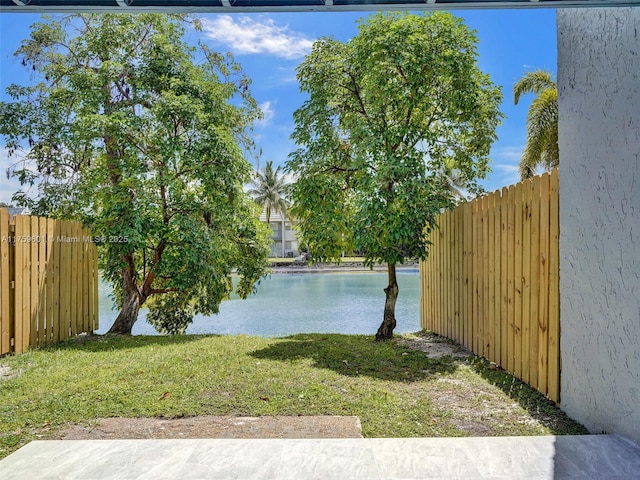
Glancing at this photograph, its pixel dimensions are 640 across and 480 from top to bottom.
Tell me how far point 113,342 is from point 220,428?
13.3 ft

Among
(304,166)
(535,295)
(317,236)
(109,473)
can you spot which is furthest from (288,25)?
(109,473)

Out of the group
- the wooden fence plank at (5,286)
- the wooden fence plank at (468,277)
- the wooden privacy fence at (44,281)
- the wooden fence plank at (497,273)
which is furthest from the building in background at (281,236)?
the wooden fence plank at (497,273)

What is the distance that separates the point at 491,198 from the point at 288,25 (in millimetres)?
8141

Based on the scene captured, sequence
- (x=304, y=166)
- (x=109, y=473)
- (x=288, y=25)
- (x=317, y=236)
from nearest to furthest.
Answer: (x=109, y=473) < (x=317, y=236) < (x=304, y=166) < (x=288, y=25)

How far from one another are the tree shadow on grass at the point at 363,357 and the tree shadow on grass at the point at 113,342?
1.55 metres

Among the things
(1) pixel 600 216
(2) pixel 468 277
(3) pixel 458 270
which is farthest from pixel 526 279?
(3) pixel 458 270

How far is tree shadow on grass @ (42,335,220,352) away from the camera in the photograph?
20.6 ft

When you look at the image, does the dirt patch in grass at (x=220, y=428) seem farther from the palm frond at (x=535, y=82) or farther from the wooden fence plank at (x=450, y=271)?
the palm frond at (x=535, y=82)

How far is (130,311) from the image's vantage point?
8156mm

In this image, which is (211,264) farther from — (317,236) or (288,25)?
(288,25)

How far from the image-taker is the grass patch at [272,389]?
342cm

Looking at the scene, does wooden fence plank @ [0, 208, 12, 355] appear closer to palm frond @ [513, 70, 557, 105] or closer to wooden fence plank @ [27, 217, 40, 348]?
wooden fence plank @ [27, 217, 40, 348]

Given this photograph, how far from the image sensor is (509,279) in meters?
4.52

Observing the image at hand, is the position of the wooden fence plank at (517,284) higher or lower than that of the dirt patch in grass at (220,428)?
higher
